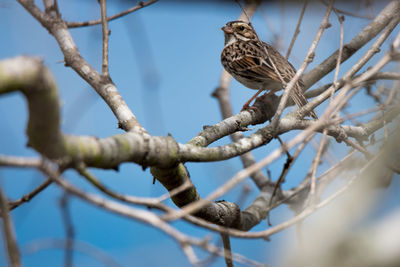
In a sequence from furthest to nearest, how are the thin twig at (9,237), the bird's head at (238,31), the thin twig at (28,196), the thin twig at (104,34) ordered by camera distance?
the bird's head at (238,31)
the thin twig at (104,34)
the thin twig at (28,196)
the thin twig at (9,237)

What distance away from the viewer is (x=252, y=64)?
536 cm

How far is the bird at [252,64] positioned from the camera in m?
5.10

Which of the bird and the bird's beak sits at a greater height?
the bird's beak

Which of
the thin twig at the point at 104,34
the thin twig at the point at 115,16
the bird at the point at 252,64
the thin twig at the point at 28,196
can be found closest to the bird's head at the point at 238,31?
the bird at the point at 252,64

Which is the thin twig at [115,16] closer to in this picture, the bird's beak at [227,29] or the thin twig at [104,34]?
the thin twig at [104,34]

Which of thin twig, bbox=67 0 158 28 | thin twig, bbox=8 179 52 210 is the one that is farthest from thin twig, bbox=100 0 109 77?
thin twig, bbox=8 179 52 210

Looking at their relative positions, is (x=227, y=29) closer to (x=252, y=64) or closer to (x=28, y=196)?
(x=252, y=64)

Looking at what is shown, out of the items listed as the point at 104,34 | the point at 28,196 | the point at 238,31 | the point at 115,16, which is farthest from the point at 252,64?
the point at 28,196

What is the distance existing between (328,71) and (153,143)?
299 cm

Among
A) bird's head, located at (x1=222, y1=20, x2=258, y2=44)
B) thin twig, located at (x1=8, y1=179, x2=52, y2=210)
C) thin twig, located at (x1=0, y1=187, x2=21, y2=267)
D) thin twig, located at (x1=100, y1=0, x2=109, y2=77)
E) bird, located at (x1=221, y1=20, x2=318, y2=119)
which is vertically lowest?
thin twig, located at (x1=0, y1=187, x2=21, y2=267)

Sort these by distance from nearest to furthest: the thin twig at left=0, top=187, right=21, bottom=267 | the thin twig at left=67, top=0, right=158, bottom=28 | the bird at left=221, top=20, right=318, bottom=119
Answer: the thin twig at left=0, top=187, right=21, bottom=267, the thin twig at left=67, top=0, right=158, bottom=28, the bird at left=221, top=20, right=318, bottom=119

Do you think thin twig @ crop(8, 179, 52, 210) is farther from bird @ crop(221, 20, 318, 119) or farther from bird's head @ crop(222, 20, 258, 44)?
bird's head @ crop(222, 20, 258, 44)

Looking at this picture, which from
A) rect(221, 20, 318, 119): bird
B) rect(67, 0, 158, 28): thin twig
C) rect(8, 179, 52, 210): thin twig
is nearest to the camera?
rect(8, 179, 52, 210): thin twig

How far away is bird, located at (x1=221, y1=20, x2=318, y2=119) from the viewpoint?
5102mm
